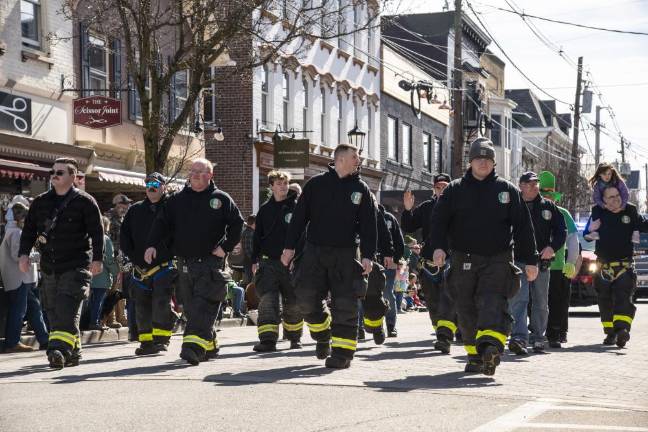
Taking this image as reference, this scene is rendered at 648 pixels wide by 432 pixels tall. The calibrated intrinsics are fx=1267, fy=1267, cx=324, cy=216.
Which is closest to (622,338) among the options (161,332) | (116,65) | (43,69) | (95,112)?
(161,332)

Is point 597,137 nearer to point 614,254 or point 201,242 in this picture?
point 614,254

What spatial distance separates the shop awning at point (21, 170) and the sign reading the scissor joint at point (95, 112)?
170cm

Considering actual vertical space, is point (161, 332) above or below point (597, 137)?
below

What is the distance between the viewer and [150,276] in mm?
12305

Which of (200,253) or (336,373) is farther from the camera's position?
(200,253)

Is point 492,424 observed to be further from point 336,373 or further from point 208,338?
point 208,338

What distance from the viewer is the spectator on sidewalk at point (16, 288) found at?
13.6m

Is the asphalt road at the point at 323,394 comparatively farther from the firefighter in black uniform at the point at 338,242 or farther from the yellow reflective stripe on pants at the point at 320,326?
the firefighter in black uniform at the point at 338,242

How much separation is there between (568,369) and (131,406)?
4369mm

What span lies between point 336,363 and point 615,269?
496 cm

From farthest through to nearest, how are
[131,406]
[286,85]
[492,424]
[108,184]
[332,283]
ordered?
[286,85] < [108,184] < [332,283] < [131,406] < [492,424]

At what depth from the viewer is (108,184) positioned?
2483 cm

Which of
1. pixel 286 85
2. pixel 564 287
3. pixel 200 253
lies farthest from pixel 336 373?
pixel 286 85

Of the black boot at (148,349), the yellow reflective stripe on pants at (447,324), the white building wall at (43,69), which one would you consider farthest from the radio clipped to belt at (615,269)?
the white building wall at (43,69)
